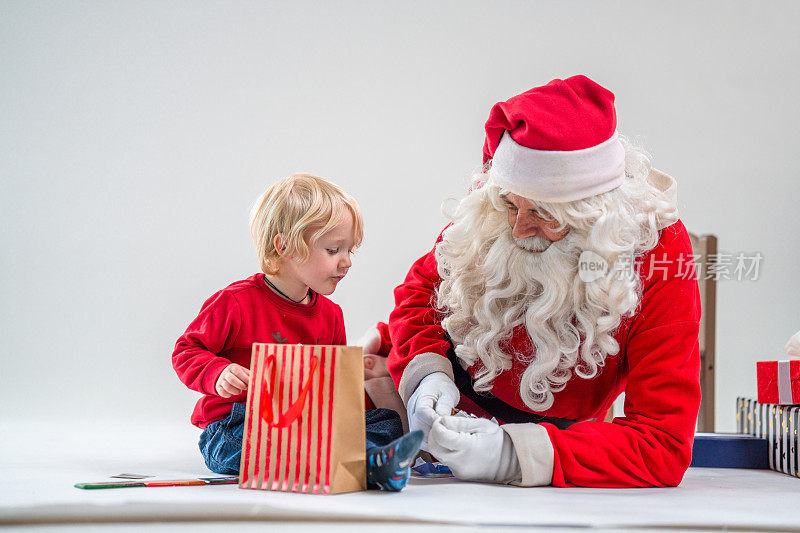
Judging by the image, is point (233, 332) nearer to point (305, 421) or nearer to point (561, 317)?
point (305, 421)

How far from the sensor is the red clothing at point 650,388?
4.22ft

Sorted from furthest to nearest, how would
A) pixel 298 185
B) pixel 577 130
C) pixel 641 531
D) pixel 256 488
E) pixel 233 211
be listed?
1. pixel 233 211
2. pixel 298 185
3. pixel 577 130
4. pixel 256 488
5. pixel 641 531

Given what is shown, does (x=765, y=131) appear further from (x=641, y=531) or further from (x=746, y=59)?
(x=641, y=531)

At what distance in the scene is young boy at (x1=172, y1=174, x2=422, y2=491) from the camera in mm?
1446

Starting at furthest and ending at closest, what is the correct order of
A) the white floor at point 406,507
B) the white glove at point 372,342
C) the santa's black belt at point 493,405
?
the white glove at point 372,342 → the santa's black belt at point 493,405 → the white floor at point 406,507

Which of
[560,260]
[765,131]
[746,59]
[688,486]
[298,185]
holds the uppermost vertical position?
[746,59]

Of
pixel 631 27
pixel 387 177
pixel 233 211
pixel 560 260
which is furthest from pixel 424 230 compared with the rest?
pixel 560 260

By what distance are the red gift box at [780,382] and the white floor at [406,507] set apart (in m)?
0.21

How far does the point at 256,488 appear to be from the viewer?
1.17 metres

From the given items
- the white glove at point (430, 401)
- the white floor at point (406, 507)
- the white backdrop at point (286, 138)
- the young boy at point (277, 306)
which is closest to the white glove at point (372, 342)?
the young boy at point (277, 306)

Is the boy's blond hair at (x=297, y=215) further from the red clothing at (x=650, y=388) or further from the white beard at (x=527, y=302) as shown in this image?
the red clothing at (x=650, y=388)

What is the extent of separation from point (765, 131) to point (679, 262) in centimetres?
239

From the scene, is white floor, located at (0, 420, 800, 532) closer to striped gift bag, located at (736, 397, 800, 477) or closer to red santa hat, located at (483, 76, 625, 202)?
striped gift bag, located at (736, 397, 800, 477)

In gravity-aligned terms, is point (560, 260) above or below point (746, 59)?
below
